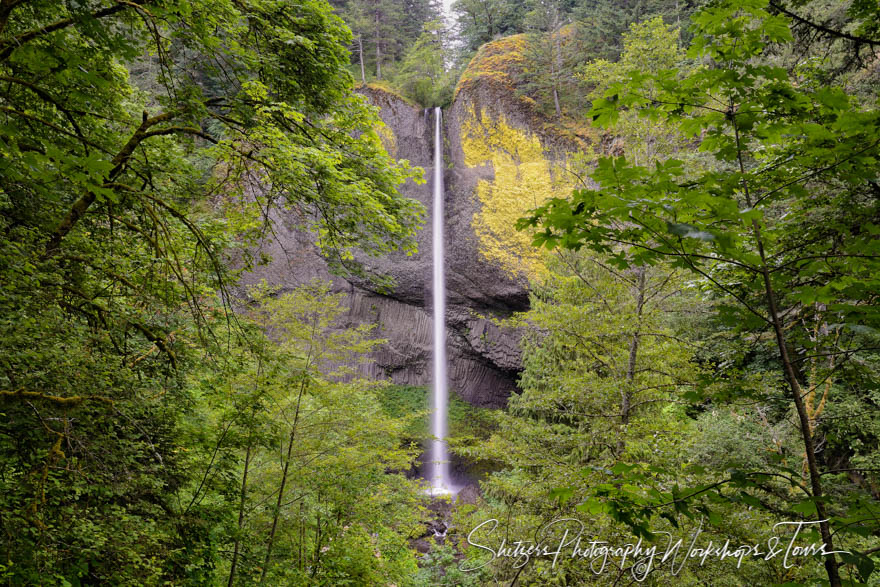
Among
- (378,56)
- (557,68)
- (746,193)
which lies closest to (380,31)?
(378,56)

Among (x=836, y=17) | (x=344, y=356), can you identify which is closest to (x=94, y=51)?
(x=344, y=356)

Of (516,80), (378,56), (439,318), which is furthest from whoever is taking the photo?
(378,56)

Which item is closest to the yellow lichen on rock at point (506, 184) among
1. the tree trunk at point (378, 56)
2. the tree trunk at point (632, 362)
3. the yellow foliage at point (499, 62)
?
the yellow foliage at point (499, 62)

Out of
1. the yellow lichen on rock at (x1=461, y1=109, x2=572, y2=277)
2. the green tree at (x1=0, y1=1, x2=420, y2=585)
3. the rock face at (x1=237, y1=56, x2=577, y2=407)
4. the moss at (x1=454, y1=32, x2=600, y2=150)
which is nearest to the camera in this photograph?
the green tree at (x1=0, y1=1, x2=420, y2=585)

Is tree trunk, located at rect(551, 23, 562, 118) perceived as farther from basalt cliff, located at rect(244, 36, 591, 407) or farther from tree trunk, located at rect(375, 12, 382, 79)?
tree trunk, located at rect(375, 12, 382, 79)

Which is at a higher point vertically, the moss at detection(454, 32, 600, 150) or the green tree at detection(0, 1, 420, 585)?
the moss at detection(454, 32, 600, 150)

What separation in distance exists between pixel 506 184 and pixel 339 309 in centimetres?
1169

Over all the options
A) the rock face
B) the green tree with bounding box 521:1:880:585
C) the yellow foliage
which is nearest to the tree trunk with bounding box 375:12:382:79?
the rock face

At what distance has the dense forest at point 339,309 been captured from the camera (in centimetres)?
191

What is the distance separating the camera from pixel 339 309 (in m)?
7.08

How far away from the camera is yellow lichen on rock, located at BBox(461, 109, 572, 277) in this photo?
53.8ft

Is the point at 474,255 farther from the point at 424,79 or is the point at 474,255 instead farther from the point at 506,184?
the point at 424,79

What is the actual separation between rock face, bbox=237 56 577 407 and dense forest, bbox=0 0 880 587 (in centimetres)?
821

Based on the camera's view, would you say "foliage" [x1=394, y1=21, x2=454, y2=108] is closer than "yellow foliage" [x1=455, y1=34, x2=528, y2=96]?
No
